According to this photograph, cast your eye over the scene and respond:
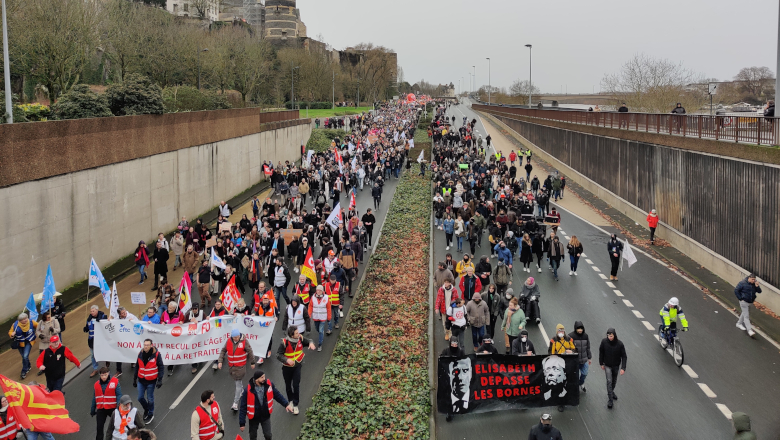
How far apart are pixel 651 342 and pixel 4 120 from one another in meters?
19.1

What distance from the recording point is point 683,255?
22.3 meters

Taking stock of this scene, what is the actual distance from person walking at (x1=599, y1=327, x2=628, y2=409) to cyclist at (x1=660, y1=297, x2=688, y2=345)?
254 centimetres

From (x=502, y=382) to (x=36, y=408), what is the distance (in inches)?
288

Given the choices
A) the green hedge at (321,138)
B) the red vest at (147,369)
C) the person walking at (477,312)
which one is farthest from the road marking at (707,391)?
the green hedge at (321,138)

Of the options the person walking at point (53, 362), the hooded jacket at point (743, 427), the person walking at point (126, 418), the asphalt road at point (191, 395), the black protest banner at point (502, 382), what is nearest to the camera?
the hooded jacket at point (743, 427)

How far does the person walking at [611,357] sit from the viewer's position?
1120 cm

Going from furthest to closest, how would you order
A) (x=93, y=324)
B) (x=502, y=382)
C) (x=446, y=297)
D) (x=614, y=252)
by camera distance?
1. (x=614, y=252)
2. (x=446, y=297)
3. (x=93, y=324)
4. (x=502, y=382)

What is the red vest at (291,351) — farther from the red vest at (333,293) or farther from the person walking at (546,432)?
the person walking at (546,432)

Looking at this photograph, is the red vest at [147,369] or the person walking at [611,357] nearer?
the red vest at [147,369]

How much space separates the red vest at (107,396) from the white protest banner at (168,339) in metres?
2.48

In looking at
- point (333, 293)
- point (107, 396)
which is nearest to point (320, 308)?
point (333, 293)

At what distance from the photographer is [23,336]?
42.6 feet

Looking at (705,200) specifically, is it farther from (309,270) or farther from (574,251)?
(309,270)

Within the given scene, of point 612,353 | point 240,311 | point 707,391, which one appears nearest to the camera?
point 612,353
